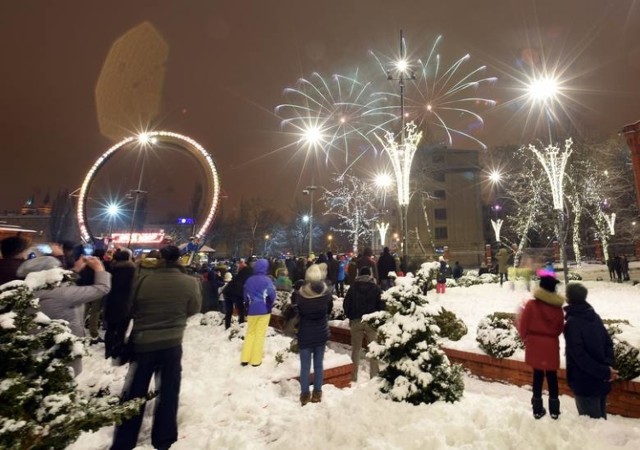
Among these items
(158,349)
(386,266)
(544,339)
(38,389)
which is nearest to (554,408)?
(544,339)

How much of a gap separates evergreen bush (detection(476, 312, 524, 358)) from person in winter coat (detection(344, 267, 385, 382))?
2.31 meters

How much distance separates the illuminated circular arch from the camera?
22.8 m

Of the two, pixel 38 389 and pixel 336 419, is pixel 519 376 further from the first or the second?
pixel 38 389

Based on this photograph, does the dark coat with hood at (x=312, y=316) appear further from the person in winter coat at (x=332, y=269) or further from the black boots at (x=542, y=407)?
the person in winter coat at (x=332, y=269)

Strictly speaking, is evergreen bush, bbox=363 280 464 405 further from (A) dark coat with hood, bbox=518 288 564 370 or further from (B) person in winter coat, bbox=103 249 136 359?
(B) person in winter coat, bbox=103 249 136 359

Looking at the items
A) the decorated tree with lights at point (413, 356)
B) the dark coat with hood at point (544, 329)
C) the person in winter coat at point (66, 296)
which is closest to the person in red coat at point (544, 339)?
the dark coat with hood at point (544, 329)

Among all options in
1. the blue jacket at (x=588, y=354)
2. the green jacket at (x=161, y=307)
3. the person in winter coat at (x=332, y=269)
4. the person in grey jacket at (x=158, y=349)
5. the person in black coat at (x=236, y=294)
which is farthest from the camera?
the person in winter coat at (x=332, y=269)

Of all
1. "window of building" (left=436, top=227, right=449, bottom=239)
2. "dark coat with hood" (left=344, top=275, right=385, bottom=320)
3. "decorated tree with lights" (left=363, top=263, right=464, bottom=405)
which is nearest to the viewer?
"decorated tree with lights" (left=363, top=263, right=464, bottom=405)

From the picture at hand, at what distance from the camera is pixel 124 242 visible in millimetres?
58781

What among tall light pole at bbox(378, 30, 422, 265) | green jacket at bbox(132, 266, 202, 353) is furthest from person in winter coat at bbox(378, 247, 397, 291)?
green jacket at bbox(132, 266, 202, 353)

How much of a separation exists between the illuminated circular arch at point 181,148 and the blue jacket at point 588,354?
19923 mm

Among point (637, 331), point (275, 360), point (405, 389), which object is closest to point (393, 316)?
point (405, 389)

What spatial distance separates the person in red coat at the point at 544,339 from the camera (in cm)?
500

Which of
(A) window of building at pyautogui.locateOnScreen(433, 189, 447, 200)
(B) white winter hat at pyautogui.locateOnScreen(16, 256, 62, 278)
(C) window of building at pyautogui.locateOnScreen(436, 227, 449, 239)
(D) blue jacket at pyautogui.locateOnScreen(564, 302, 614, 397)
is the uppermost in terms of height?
(A) window of building at pyautogui.locateOnScreen(433, 189, 447, 200)
